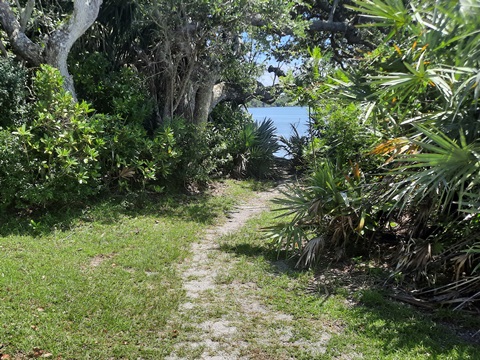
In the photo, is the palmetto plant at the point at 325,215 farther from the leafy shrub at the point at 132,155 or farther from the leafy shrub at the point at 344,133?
the leafy shrub at the point at 132,155

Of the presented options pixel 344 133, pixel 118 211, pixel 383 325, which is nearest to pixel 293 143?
pixel 344 133

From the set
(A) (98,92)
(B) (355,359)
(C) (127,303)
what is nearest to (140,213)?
(A) (98,92)

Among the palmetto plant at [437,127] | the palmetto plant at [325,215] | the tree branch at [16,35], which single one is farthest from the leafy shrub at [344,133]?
the tree branch at [16,35]

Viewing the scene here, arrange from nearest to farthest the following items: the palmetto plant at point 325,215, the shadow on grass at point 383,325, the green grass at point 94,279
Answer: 1. the green grass at point 94,279
2. the shadow on grass at point 383,325
3. the palmetto plant at point 325,215

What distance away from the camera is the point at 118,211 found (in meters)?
8.09

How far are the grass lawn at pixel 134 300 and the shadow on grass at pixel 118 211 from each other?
0.13 ft

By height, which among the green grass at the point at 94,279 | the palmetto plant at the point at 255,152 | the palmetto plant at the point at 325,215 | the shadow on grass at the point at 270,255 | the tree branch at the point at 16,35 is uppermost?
the tree branch at the point at 16,35

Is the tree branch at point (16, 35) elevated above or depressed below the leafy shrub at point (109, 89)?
above

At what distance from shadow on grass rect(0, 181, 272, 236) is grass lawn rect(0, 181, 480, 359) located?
1.5 inches

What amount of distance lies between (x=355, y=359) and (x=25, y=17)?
796 cm

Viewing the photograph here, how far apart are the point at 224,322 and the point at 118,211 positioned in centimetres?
417

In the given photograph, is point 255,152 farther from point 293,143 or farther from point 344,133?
point 344,133

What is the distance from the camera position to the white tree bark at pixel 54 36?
806cm

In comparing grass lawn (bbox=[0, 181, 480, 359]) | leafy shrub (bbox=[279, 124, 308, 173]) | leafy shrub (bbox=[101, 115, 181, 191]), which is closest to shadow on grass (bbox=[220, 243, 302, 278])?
grass lawn (bbox=[0, 181, 480, 359])
